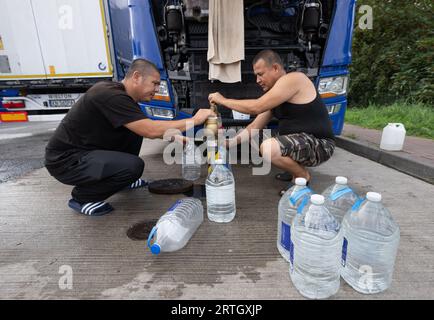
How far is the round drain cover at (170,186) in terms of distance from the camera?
2725 mm

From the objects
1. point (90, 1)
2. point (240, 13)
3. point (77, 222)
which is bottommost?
point (77, 222)

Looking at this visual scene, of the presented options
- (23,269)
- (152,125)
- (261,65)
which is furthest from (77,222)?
(261,65)

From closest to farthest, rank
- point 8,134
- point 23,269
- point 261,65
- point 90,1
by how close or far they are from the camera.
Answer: point 23,269, point 261,65, point 90,1, point 8,134

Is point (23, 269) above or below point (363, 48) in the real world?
below

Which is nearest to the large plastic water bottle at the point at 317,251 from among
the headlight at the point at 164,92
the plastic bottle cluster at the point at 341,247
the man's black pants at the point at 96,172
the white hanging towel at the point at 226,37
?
the plastic bottle cluster at the point at 341,247

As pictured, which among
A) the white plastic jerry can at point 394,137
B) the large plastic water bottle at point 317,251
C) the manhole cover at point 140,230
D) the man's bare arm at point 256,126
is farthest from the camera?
the white plastic jerry can at point 394,137

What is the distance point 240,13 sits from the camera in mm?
3143

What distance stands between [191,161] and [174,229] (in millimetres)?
1775

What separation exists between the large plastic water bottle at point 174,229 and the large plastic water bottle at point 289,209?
2.11 feet

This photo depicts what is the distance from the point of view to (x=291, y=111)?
2.60 m

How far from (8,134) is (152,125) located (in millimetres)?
5640

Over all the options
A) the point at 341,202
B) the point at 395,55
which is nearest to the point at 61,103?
the point at 341,202

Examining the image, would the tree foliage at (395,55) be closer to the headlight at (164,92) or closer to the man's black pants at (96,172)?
the headlight at (164,92)
